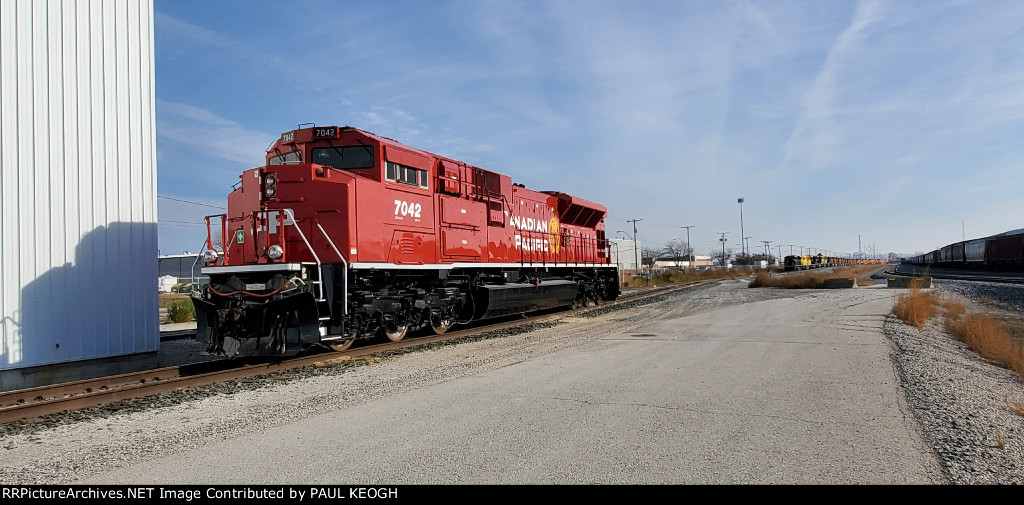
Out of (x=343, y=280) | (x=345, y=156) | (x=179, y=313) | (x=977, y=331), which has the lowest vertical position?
(x=977, y=331)

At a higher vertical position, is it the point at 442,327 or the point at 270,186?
the point at 270,186

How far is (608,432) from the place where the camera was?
494cm

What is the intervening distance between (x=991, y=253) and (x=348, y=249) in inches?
2045

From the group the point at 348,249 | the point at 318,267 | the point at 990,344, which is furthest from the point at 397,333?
the point at 990,344

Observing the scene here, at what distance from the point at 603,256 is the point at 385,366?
46.6 feet

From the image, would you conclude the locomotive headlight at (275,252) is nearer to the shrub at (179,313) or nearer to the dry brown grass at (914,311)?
the shrub at (179,313)

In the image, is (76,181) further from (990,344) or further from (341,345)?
(990,344)

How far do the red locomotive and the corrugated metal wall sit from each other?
1.22 meters

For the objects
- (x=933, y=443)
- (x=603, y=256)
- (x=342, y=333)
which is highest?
(x=603, y=256)

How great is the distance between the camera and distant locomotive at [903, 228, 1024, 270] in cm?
3916

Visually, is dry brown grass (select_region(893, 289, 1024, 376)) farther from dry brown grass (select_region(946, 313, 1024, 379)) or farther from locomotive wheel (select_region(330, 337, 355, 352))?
locomotive wheel (select_region(330, 337, 355, 352))
